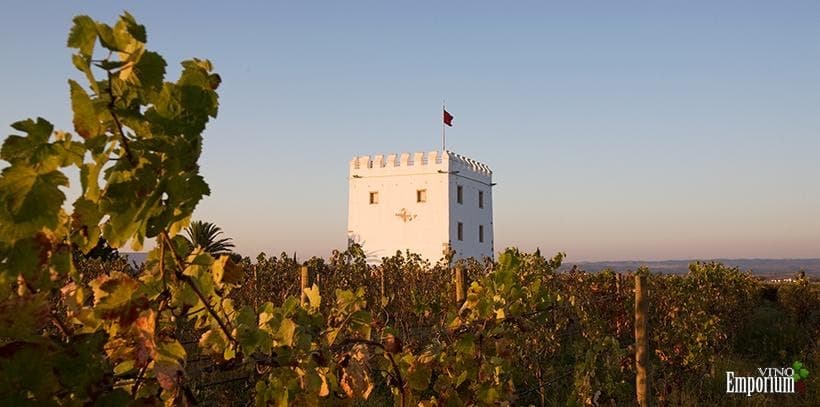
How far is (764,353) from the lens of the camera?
11.9m

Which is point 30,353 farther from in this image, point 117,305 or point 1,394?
point 117,305

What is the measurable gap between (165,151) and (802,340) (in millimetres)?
14030

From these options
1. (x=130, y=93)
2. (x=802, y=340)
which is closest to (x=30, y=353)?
(x=130, y=93)

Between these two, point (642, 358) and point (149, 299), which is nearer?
point (149, 299)

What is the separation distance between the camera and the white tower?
3147 centimetres
